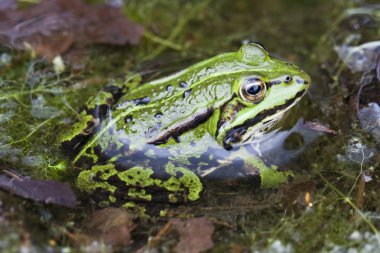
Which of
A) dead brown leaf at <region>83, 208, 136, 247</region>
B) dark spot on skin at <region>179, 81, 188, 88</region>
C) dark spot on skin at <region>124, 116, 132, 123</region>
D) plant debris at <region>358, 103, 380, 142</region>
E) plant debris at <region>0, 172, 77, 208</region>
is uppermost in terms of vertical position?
dark spot on skin at <region>179, 81, 188, 88</region>

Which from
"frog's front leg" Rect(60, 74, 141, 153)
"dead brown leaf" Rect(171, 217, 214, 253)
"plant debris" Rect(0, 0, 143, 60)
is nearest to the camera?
"dead brown leaf" Rect(171, 217, 214, 253)

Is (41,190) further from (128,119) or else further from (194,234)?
(194,234)

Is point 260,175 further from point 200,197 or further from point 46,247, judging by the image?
point 46,247

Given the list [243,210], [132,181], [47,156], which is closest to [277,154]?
[243,210]

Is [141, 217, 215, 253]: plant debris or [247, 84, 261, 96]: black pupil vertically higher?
[247, 84, 261, 96]: black pupil

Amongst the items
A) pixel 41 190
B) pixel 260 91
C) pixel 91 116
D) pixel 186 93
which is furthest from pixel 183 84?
pixel 41 190

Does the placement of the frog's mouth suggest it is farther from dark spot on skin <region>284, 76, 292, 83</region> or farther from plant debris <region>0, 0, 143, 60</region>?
plant debris <region>0, 0, 143, 60</region>

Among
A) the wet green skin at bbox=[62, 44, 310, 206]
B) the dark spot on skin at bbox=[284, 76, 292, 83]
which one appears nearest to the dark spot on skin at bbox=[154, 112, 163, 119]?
the wet green skin at bbox=[62, 44, 310, 206]
